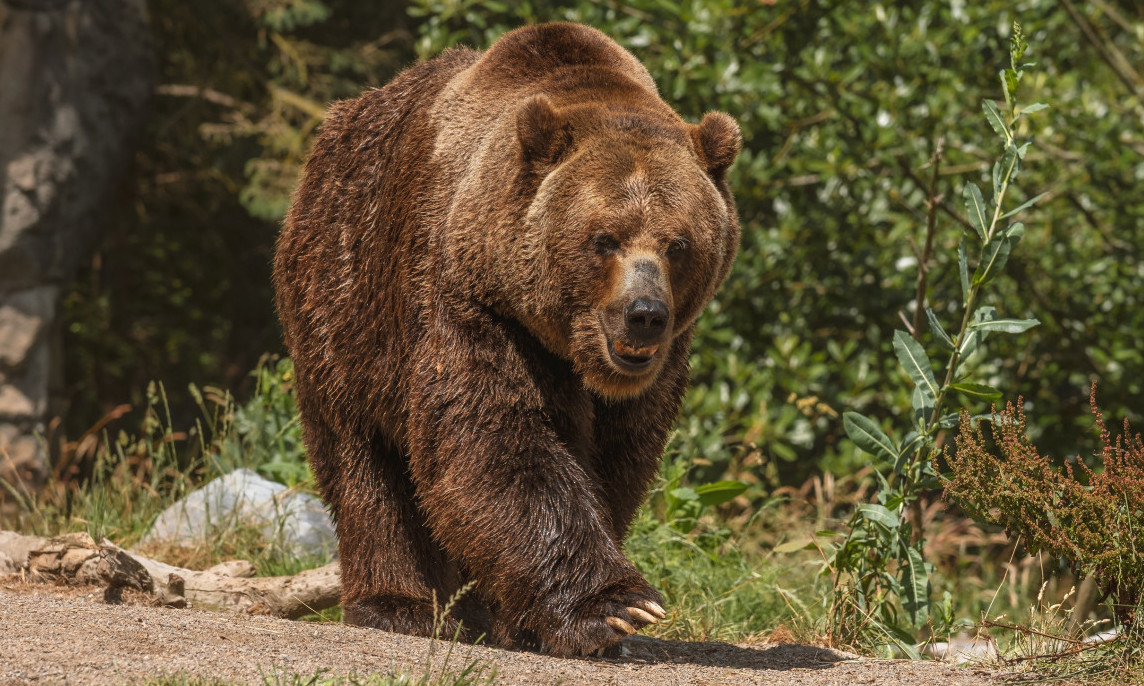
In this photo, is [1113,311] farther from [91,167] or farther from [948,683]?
[91,167]

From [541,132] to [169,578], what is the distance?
6.84ft

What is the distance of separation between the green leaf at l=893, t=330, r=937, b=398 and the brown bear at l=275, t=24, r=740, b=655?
2.36 feet

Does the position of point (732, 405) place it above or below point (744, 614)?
below

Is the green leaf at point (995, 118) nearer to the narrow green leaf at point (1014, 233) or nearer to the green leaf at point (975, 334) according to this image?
the narrow green leaf at point (1014, 233)

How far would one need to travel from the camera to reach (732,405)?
8.41 meters

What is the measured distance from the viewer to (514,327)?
4.41m

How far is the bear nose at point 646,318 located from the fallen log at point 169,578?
73.7 inches

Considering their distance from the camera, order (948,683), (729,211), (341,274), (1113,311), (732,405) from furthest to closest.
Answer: (1113,311)
(732,405)
(341,274)
(729,211)
(948,683)

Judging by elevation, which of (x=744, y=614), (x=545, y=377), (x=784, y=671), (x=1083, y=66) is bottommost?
(x=1083, y=66)

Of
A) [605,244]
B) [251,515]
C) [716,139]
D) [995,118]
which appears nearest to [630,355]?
[605,244]

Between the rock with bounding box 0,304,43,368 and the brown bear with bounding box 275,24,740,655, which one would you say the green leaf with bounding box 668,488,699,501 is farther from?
the rock with bounding box 0,304,43,368

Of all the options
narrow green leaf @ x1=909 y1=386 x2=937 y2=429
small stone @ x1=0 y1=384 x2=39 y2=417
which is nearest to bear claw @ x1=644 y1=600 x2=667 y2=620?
narrow green leaf @ x1=909 y1=386 x2=937 y2=429

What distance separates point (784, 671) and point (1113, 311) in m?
6.13

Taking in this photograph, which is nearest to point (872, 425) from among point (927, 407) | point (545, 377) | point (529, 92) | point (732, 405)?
point (927, 407)
